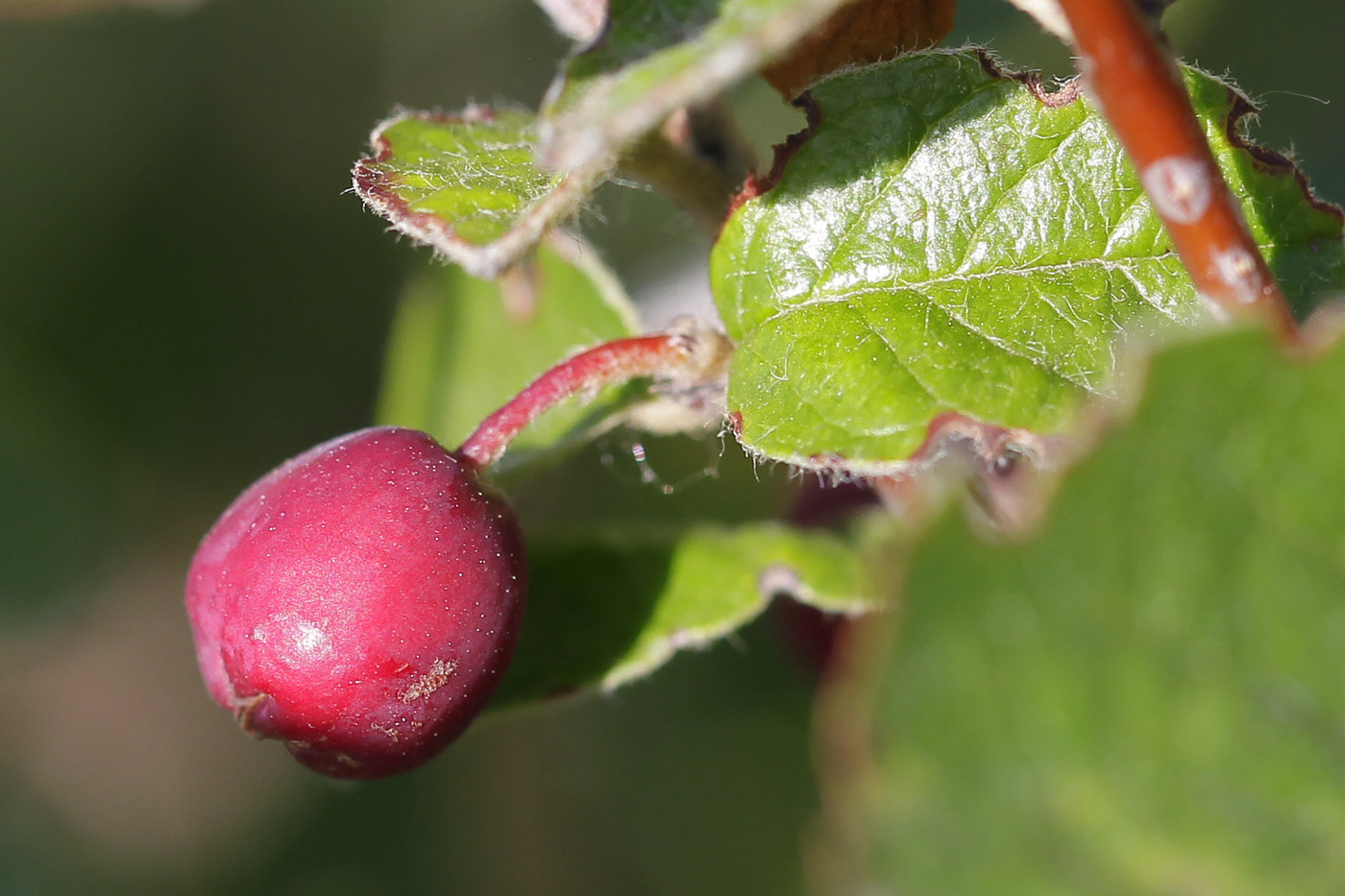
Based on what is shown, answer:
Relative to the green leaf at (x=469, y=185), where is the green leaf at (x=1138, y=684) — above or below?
below

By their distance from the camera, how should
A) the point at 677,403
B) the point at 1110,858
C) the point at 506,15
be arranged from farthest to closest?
the point at 506,15 → the point at 677,403 → the point at 1110,858

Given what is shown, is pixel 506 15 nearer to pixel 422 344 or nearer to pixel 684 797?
pixel 422 344

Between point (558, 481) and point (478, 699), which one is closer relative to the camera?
point (478, 699)

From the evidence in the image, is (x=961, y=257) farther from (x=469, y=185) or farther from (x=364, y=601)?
(x=364, y=601)

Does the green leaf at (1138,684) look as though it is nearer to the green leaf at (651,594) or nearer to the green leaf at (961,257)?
the green leaf at (961,257)

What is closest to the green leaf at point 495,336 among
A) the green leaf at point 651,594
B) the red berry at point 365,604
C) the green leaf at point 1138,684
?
the green leaf at point 651,594

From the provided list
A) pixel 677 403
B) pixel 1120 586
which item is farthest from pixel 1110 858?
pixel 677 403
